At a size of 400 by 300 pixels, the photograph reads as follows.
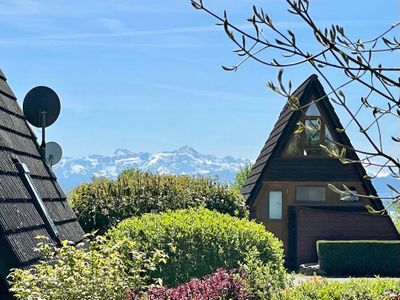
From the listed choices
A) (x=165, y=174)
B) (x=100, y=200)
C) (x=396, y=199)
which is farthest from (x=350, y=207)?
(x=396, y=199)

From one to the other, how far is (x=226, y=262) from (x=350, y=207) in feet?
50.2

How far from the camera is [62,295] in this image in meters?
5.90

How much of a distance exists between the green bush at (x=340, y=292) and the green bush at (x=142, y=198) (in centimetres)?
655

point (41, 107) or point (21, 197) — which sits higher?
point (41, 107)

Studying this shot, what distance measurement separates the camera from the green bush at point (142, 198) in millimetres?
15953

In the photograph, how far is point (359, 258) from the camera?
71.4 ft

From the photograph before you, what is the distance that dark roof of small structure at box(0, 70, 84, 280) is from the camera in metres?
5.38

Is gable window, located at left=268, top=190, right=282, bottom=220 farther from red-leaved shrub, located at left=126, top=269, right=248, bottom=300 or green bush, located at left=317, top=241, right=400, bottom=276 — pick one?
red-leaved shrub, located at left=126, top=269, right=248, bottom=300

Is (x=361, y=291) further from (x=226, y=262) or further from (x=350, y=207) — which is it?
(x=350, y=207)

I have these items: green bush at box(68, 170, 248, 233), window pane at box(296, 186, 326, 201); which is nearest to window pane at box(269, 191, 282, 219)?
→ window pane at box(296, 186, 326, 201)

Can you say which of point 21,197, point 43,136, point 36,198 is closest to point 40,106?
point 43,136

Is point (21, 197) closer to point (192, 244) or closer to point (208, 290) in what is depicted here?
point (208, 290)

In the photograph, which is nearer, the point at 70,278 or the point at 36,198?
the point at 70,278

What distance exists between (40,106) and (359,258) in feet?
51.4
